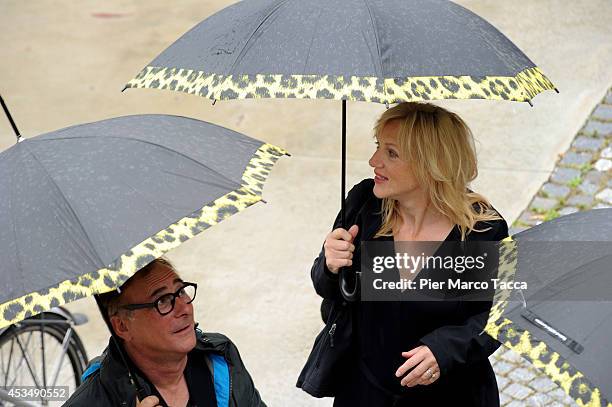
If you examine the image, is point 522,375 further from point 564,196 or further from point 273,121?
point 273,121

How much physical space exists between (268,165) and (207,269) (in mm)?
3448

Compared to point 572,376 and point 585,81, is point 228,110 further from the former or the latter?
point 572,376

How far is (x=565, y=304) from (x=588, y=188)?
4.28m

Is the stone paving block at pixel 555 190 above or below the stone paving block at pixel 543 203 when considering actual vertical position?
above

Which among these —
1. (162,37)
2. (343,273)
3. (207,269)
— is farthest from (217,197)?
(162,37)

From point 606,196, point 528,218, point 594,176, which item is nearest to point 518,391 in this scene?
point 528,218

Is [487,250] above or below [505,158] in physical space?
below

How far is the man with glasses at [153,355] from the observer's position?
2682 millimetres

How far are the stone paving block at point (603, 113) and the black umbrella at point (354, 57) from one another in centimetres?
441

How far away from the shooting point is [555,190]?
6461 millimetres

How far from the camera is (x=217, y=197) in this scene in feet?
8.32

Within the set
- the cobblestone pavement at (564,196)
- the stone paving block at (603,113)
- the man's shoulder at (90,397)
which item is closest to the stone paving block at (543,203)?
the cobblestone pavement at (564,196)

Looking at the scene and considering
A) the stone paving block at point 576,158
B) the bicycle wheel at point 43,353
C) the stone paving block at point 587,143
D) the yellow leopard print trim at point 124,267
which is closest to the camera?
the yellow leopard print trim at point 124,267

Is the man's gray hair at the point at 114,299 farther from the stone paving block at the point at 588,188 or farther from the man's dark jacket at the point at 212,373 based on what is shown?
the stone paving block at the point at 588,188
